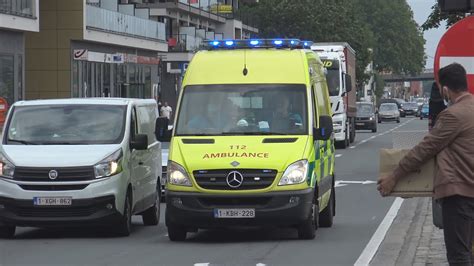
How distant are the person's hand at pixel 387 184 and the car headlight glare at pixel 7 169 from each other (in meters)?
8.08

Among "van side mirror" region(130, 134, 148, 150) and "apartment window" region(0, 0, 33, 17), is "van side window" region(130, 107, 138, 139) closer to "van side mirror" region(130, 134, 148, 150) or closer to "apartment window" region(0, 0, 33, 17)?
"van side mirror" region(130, 134, 148, 150)

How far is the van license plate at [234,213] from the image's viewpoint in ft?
45.4

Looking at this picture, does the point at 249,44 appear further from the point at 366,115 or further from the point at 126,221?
the point at 366,115

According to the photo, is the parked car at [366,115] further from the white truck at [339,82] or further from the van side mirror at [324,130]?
the van side mirror at [324,130]

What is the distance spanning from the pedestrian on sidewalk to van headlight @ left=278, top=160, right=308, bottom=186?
21.1ft

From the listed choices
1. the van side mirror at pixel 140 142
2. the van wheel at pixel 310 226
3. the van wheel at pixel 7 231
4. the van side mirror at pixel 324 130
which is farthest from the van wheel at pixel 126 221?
the van side mirror at pixel 324 130

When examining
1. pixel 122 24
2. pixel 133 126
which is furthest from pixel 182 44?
pixel 133 126

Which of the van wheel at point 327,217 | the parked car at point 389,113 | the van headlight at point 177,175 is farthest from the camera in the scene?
the parked car at point 389,113

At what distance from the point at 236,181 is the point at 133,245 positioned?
158cm

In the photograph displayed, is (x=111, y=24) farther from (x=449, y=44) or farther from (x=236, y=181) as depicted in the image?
(x=449, y=44)

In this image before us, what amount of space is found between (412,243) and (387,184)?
19.9 ft

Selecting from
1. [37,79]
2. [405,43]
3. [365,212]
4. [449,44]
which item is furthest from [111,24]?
[405,43]

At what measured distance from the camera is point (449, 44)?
9.08 meters

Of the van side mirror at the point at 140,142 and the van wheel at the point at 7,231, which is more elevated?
the van side mirror at the point at 140,142
